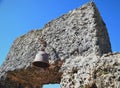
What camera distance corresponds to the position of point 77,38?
4117 millimetres

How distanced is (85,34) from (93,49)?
1.53ft

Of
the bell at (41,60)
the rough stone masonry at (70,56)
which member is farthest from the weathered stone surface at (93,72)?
the bell at (41,60)

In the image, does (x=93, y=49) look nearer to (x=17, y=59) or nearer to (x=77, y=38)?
(x=77, y=38)

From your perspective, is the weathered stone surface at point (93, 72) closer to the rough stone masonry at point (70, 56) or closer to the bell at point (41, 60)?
the rough stone masonry at point (70, 56)

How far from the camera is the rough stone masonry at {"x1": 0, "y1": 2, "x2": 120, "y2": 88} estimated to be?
3.05 m

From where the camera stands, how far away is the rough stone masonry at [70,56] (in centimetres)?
305

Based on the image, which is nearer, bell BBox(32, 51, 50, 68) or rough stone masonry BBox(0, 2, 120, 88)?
rough stone masonry BBox(0, 2, 120, 88)

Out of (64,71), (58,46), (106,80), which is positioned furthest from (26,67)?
(106,80)

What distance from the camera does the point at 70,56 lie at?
156 inches

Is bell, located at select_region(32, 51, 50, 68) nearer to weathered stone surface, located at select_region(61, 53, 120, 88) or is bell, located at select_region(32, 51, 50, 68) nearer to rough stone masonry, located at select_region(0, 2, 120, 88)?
rough stone masonry, located at select_region(0, 2, 120, 88)

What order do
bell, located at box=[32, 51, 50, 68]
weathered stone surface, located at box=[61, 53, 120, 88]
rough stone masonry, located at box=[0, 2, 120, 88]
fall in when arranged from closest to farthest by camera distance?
weathered stone surface, located at box=[61, 53, 120, 88], rough stone masonry, located at box=[0, 2, 120, 88], bell, located at box=[32, 51, 50, 68]

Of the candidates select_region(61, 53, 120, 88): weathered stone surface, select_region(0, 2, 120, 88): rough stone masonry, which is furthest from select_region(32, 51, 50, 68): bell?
select_region(61, 53, 120, 88): weathered stone surface

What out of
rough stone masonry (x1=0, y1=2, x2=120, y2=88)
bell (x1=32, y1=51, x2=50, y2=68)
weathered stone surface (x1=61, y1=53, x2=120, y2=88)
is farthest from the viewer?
bell (x1=32, y1=51, x2=50, y2=68)

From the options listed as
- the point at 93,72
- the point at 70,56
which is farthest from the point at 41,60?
the point at 93,72
